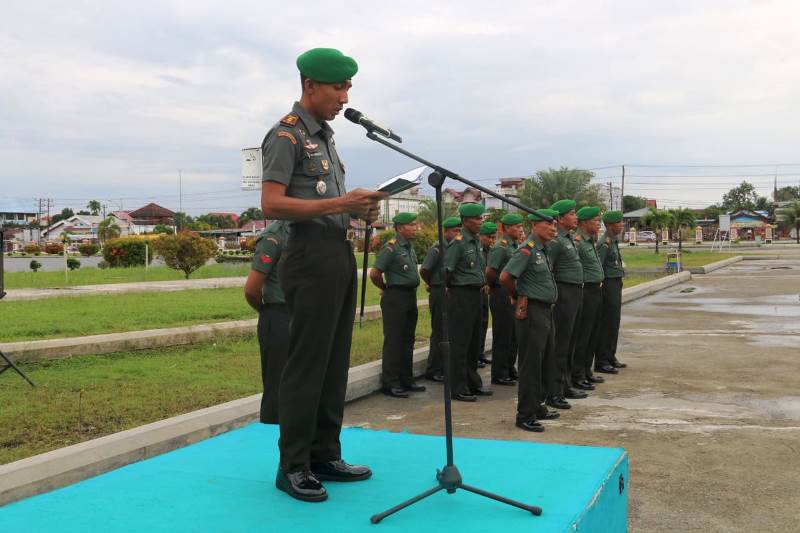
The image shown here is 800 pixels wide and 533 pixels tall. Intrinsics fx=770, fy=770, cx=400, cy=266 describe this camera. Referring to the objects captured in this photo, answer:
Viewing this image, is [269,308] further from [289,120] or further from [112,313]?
[112,313]

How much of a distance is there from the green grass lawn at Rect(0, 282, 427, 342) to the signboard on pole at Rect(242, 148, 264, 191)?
2201 mm

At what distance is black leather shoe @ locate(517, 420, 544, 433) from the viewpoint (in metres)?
5.96

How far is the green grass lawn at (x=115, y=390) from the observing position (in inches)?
215

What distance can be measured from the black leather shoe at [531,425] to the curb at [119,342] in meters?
4.91

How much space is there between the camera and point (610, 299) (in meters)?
9.00

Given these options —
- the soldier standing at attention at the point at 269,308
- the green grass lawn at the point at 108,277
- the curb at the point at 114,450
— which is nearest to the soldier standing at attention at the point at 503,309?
the curb at the point at 114,450

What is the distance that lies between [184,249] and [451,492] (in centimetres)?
2080

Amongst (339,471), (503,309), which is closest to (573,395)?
(503,309)

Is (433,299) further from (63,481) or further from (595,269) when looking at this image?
(63,481)

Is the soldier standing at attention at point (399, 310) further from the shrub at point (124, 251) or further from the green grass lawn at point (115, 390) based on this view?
the shrub at point (124, 251)

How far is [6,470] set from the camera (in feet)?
13.4

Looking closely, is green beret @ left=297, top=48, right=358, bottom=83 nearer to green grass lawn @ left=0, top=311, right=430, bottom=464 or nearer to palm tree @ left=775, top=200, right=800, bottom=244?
green grass lawn @ left=0, top=311, right=430, bottom=464

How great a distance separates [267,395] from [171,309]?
8.23 meters

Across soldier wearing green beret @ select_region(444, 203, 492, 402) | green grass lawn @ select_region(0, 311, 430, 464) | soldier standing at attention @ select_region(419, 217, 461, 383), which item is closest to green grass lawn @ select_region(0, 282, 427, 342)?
green grass lawn @ select_region(0, 311, 430, 464)
